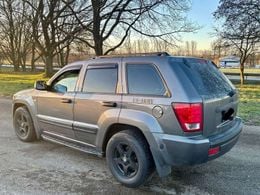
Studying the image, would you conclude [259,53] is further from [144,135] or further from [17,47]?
[17,47]

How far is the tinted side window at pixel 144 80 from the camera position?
384cm

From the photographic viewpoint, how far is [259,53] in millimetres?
21609

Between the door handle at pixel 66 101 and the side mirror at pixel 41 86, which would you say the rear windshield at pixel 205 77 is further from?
the side mirror at pixel 41 86

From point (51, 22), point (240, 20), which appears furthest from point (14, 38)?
point (240, 20)

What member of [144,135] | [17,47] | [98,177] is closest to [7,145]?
[98,177]

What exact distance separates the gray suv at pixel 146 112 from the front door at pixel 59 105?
0.7 inches

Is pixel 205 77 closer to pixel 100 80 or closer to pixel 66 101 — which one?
pixel 100 80

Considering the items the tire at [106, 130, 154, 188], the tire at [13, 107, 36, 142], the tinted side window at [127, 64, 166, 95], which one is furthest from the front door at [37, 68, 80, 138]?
the tinted side window at [127, 64, 166, 95]

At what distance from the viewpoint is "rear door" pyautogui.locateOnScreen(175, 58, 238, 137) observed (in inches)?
147

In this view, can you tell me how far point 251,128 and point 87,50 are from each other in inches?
940

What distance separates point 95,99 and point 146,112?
3.13ft

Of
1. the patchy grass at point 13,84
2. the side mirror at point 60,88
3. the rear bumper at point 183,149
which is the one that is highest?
the side mirror at point 60,88

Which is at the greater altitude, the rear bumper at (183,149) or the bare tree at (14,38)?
the bare tree at (14,38)

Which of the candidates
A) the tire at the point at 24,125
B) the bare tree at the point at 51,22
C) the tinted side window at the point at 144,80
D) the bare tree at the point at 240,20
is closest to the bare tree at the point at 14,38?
the bare tree at the point at 51,22
